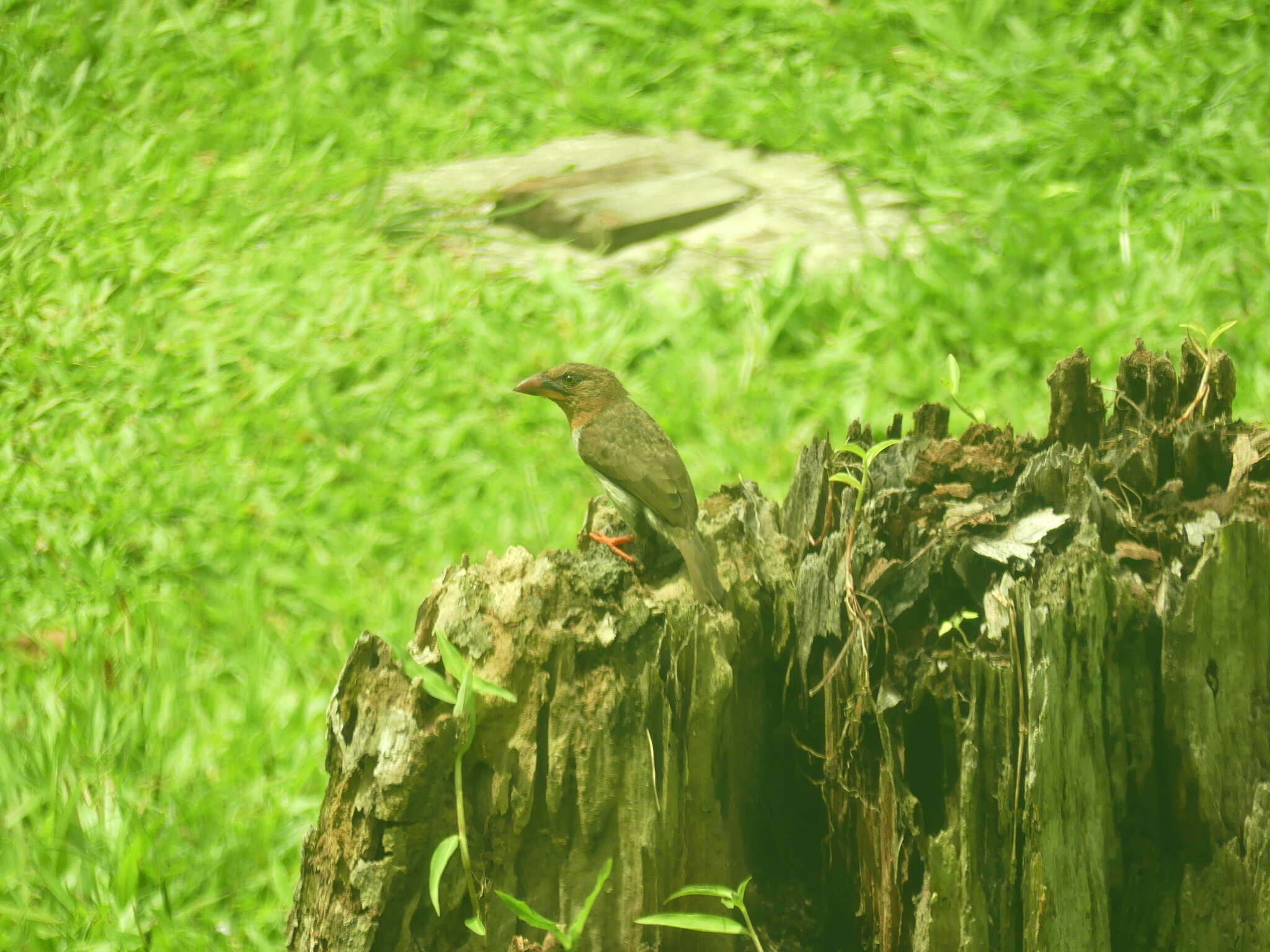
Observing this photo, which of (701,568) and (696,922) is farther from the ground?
(701,568)

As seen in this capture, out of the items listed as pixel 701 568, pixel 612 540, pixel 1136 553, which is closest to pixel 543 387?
pixel 612 540

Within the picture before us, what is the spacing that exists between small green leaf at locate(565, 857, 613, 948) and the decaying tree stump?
53 millimetres

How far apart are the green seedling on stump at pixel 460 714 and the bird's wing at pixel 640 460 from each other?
880 millimetres

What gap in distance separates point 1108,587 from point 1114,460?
0.54 meters

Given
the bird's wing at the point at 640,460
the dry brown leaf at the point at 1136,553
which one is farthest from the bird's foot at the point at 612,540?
the dry brown leaf at the point at 1136,553

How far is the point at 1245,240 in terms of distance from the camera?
19.4 feet

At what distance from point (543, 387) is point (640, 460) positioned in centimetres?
67

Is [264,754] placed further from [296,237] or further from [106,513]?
[296,237]

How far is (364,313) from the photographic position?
5746 millimetres

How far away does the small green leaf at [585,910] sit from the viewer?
2.33 metres

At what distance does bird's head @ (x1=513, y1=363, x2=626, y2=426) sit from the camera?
407 cm

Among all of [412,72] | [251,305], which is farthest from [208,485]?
[412,72]

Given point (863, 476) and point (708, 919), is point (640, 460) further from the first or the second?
point (708, 919)

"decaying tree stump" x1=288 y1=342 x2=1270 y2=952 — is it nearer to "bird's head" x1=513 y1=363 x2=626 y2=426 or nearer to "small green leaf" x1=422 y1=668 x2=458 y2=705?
"small green leaf" x1=422 y1=668 x2=458 y2=705
